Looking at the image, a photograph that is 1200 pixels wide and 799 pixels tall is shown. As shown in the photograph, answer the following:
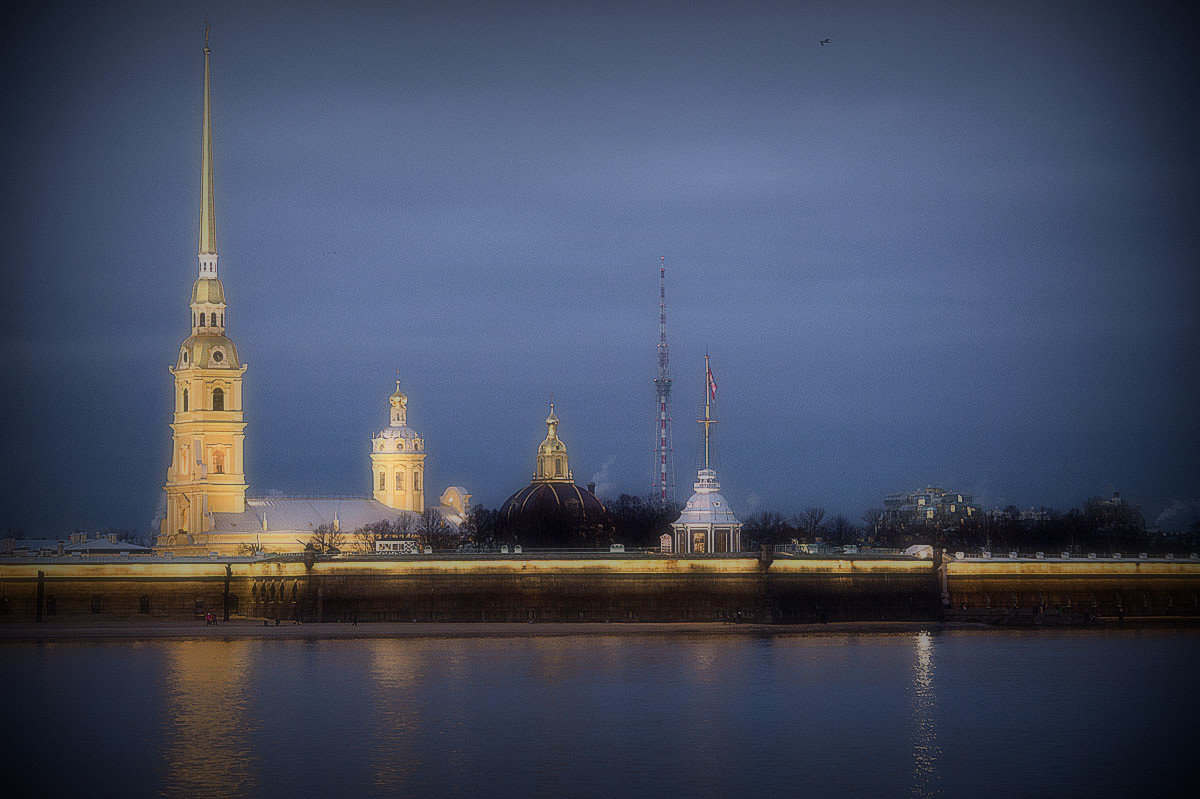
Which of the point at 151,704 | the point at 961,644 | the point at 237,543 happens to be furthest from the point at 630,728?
the point at 237,543

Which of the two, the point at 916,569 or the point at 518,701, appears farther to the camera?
the point at 916,569

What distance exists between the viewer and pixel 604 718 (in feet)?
183

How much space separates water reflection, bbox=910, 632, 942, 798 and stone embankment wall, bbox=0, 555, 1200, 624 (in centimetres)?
1102

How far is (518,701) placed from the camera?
193 feet

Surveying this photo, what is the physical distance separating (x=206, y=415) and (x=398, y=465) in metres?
19.2

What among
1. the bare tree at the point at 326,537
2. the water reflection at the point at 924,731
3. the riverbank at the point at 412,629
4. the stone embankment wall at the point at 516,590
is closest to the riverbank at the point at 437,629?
the riverbank at the point at 412,629

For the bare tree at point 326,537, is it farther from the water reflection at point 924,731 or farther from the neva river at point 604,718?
the water reflection at point 924,731

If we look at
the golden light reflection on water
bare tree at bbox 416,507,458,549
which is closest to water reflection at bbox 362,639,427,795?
the golden light reflection on water

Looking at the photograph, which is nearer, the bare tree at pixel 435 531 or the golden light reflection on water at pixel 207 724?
the golden light reflection on water at pixel 207 724

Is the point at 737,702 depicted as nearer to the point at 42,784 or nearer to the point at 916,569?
the point at 42,784

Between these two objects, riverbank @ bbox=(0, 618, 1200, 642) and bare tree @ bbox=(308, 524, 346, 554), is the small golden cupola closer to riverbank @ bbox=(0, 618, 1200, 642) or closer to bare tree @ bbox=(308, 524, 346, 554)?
bare tree @ bbox=(308, 524, 346, 554)

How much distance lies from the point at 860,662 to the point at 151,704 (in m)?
26.4

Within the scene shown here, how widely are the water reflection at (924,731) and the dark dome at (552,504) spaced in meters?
46.2

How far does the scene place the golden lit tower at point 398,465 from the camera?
126 m
